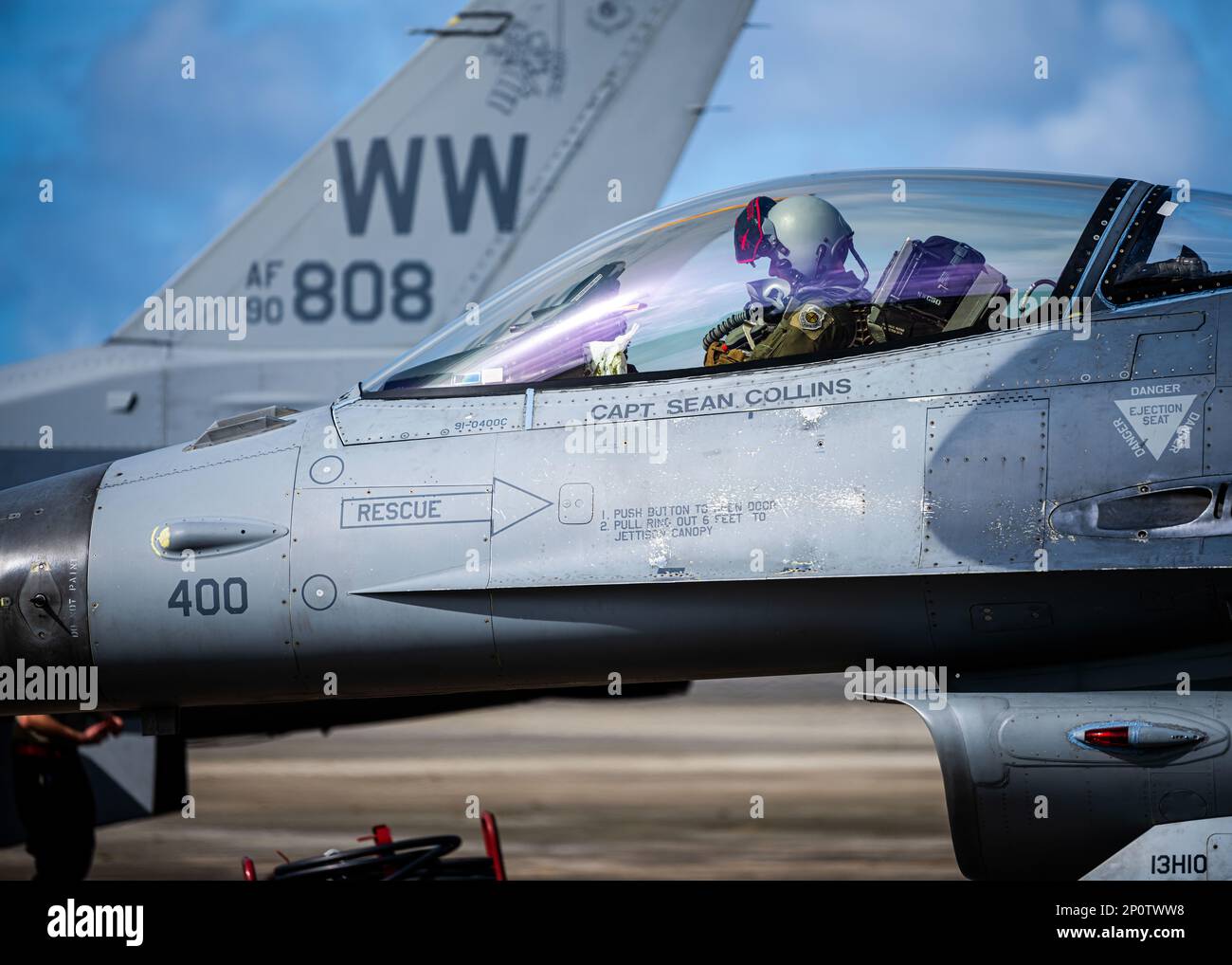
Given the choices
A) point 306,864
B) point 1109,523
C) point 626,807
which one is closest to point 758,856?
point 626,807

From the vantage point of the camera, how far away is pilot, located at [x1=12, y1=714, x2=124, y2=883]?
26.2 feet

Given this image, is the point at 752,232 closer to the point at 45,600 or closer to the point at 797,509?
the point at 797,509

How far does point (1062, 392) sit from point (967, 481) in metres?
0.41

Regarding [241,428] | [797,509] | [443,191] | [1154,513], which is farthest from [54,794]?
[1154,513]

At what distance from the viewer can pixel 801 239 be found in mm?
4641

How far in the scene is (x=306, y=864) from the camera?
20.4ft

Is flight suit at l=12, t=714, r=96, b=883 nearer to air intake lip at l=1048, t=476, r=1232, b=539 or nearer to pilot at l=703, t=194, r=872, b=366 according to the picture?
pilot at l=703, t=194, r=872, b=366

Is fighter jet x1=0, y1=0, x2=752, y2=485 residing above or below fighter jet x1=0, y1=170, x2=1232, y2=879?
above

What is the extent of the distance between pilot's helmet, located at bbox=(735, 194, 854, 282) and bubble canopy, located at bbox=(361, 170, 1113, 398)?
5 centimetres

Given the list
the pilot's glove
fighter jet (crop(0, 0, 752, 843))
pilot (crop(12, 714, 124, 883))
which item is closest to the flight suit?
pilot (crop(12, 714, 124, 883))

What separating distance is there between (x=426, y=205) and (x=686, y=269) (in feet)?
21.3

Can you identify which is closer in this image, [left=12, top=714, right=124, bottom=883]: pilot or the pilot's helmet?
the pilot's helmet

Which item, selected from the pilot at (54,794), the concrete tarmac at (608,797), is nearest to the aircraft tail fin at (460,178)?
the concrete tarmac at (608,797)
